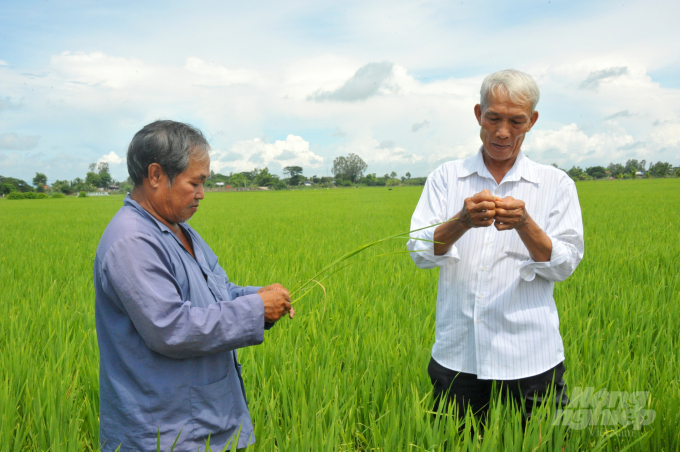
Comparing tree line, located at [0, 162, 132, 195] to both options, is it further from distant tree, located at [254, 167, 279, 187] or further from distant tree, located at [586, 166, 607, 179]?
distant tree, located at [586, 166, 607, 179]

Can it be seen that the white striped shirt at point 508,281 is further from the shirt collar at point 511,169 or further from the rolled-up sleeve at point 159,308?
the rolled-up sleeve at point 159,308

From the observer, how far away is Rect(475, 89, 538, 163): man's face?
151cm

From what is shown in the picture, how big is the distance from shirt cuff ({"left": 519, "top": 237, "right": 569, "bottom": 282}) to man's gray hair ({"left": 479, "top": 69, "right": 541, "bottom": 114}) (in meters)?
0.48

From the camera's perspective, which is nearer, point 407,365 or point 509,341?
point 509,341

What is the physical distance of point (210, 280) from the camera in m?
1.41

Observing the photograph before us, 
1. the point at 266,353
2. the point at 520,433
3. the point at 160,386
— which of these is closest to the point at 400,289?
the point at 266,353

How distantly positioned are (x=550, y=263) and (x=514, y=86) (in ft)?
1.98

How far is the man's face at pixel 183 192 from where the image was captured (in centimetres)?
130

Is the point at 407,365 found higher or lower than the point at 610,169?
lower

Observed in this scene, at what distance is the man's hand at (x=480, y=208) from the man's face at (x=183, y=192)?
0.81 m

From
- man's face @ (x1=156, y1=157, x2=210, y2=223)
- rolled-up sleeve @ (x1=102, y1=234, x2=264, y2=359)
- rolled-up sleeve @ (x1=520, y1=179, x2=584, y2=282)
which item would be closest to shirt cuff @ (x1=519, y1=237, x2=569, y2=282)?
rolled-up sleeve @ (x1=520, y1=179, x2=584, y2=282)

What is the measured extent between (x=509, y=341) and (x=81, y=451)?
5.69ft

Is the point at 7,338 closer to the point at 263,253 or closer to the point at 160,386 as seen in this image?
the point at 160,386

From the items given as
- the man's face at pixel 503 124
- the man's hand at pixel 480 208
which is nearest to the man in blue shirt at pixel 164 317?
the man's hand at pixel 480 208
